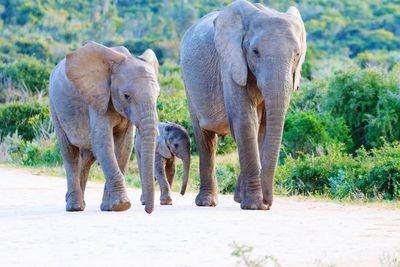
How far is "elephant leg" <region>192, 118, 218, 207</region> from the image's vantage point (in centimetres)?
1424

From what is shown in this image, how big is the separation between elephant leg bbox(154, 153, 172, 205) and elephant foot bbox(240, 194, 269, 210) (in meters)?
1.82

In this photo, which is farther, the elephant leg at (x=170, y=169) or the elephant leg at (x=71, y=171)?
the elephant leg at (x=170, y=169)

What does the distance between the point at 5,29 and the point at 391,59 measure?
2733 cm

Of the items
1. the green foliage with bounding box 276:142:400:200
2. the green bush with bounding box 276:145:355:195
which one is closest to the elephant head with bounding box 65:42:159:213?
the green foliage with bounding box 276:142:400:200

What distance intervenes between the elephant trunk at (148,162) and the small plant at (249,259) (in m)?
3.37

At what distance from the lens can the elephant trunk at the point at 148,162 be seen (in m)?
12.1

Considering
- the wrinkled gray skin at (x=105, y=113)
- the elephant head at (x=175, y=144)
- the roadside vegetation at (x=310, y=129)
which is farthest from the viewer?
the roadside vegetation at (x=310, y=129)

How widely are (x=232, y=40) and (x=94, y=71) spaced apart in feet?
5.07

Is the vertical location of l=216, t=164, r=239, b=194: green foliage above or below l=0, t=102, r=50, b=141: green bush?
above

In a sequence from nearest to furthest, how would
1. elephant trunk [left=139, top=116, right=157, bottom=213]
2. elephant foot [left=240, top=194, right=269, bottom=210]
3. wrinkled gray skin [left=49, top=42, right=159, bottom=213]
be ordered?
elephant trunk [left=139, top=116, right=157, bottom=213] < wrinkled gray skin [left=49, top=42, right=159, bottom=213] < elephant foot [left=240, top=194, right=269, bottom=210]

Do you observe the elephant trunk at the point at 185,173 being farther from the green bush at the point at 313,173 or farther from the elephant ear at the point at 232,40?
the green bush at the point at 313,173

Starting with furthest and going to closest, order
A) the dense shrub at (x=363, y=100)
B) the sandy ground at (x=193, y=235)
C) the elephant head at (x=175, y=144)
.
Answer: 1. the dense shrub at (x=363, y=100)
2. the elephant head at (x=175, y=144)
3. the sandy ground at (x=193, y=235)

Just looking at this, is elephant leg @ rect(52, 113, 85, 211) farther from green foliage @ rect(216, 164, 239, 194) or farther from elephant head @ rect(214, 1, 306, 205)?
green foliage @ rect(216, 164, 239, 194)

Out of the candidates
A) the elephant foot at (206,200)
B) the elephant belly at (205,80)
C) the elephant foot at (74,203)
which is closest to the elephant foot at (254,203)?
the elephant foot at (206,200)
